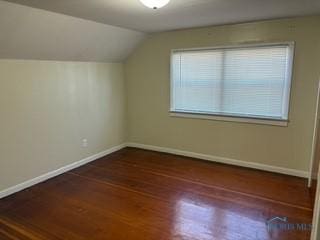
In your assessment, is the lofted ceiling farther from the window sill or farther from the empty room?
the window sill

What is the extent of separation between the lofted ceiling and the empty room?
3cm

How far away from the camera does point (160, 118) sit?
459 centimetres

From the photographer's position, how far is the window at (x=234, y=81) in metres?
3.46

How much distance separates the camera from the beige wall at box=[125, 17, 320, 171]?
3271 mm

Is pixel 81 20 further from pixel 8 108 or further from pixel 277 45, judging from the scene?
pixel 277 45

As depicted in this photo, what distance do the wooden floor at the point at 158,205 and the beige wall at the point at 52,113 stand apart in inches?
13.6

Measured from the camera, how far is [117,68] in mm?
4605

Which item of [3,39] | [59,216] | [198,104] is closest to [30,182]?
[59,216]

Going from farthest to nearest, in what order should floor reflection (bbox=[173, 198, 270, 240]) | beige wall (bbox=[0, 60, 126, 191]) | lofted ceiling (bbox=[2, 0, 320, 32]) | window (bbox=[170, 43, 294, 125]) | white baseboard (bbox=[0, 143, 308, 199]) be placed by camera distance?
window (bbox=[170, 43, 294, 125]), white baseboard (bbox=[0, 143, 308, 199]), beige wall (bbox=[0, 60, 126, 191]), lofted ceiling (bbox=[2, 0, 320, 32]), floor reflection (bbox=[173, 198, 270, 240])

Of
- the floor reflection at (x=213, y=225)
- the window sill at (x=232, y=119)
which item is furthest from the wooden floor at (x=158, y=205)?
the window sill at (x=232, y=119)

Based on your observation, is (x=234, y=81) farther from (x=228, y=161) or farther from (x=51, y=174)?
(x=51, y=174)

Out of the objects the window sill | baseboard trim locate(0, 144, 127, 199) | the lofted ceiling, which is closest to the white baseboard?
baseboard trim locate(0, 144, 127, 199)

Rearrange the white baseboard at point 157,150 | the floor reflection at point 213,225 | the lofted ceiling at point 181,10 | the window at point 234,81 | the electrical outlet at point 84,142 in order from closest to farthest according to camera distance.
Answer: the floor reflection at point 213,225 < the lofted ceiling at point 181,10 < the white baseboard at point 157,150 < the window at point 234,81 < the electrical outlet at point 84,142

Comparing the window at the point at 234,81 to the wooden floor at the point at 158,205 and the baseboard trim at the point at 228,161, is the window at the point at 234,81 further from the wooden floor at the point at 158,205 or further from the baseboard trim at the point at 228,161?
the wooden floor at the point at 158,205
